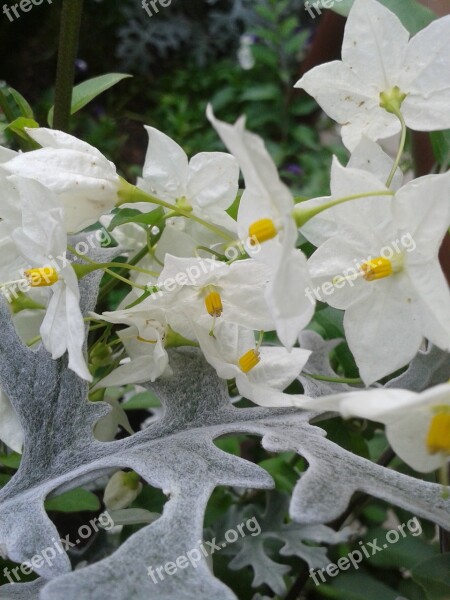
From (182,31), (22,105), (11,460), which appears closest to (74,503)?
(11,460)

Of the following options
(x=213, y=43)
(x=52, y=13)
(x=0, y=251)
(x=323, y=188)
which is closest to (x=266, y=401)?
(x=0, y=251)

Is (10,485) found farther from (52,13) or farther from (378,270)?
(52,13)

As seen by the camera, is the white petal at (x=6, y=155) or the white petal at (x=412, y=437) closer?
the white petal at (x=412, y=437)

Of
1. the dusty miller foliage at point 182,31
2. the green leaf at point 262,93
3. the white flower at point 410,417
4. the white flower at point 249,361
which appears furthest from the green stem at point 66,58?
the dusty miller foliage at point 182,31

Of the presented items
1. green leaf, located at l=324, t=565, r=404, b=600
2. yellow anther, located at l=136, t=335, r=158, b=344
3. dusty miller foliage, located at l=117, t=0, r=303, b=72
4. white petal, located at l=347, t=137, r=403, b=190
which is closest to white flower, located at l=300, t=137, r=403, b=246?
white petal, located at l=347, t=137, r=403, b=190

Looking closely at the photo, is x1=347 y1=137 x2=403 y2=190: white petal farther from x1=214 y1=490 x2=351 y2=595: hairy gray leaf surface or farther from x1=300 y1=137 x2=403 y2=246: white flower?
x1=214 y1=490 x2=351 y2=595: hairy gray leaf surface

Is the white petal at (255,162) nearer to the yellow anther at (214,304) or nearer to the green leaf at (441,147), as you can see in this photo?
the yellow anther at (214,304)

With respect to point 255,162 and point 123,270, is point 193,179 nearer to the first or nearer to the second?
point 123,270
